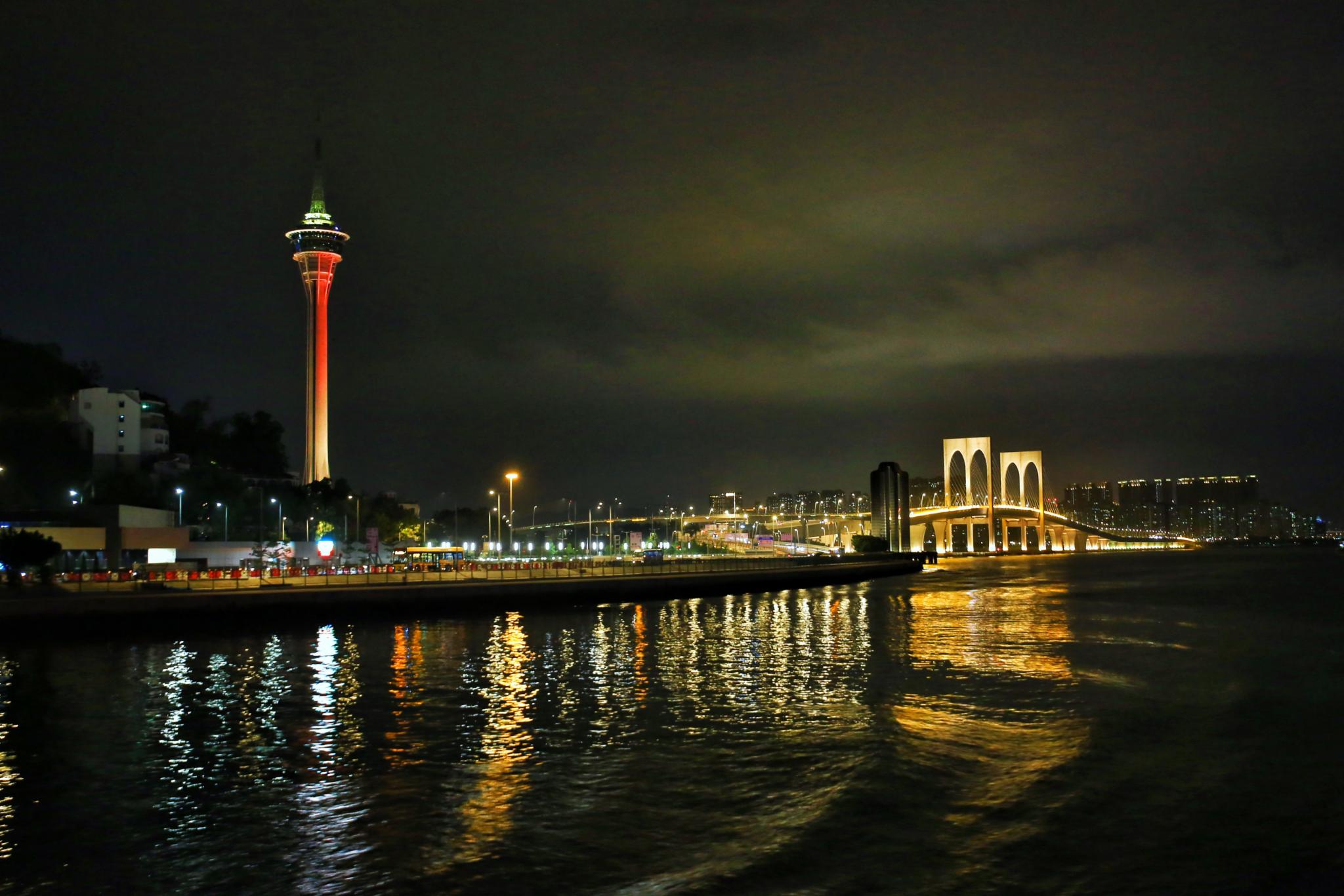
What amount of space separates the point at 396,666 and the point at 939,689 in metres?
13.7

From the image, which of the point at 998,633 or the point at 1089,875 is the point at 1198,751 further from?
the point at 998,633

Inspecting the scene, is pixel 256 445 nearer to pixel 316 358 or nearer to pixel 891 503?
pixel 316 358

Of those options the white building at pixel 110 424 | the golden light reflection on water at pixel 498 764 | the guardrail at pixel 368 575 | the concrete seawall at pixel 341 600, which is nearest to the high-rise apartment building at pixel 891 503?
the guardrail at pixel 368 575

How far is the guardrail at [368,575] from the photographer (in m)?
42.1

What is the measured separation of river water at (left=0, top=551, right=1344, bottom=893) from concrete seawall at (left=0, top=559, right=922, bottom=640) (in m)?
2.99

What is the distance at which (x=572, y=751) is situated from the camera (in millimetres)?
16609

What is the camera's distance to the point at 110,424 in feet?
281

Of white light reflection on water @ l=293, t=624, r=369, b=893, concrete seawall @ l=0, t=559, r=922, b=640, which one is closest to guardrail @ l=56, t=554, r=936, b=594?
concrete seawall @ l=0, t=559, r=922, b=640

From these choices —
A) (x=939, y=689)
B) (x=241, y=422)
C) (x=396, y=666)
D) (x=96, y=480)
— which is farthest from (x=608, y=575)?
(x=241, y=422)

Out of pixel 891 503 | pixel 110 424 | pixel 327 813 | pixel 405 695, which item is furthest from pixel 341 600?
pixel 891 503

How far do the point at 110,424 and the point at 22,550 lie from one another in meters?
48.7

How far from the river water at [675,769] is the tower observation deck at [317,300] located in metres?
73.9

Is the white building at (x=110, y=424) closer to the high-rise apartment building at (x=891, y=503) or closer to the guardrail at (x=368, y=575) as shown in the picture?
the guardrail at (x=368, y=575)

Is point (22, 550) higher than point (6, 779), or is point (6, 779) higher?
point (22, 550)
